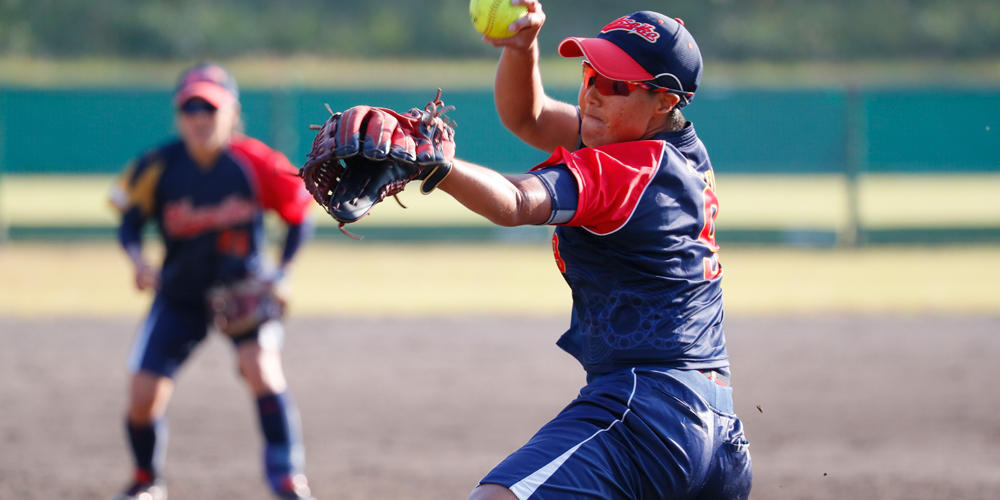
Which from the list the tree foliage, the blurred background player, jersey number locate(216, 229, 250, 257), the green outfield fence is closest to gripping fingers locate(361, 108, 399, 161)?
the blurred background player

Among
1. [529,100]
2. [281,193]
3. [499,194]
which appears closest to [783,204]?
[281,193]

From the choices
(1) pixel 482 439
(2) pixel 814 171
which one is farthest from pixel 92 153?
(1) pixel 482 439

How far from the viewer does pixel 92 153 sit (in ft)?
52.1

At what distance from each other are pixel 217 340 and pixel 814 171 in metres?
9.21

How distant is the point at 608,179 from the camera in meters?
2.59

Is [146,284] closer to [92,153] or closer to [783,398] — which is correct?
[783,398]

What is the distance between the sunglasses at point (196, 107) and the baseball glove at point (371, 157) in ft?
9.42

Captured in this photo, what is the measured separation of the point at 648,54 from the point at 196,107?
2.96 meters

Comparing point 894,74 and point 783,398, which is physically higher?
point 894,74

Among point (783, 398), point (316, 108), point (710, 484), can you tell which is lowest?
point (783, 398)

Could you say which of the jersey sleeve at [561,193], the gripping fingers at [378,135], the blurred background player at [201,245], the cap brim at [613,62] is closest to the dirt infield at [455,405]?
the blurred background player at [201,245]

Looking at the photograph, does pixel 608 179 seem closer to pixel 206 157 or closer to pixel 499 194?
pixel 499 194

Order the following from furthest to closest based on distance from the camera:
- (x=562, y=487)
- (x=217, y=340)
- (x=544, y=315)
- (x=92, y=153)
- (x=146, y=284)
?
(x=92, y=153) → (x=544, y=315) → (x=217, y=340) → (x=146, y=284) → (x=562, y=487)

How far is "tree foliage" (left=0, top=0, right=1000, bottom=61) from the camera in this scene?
962 inches
